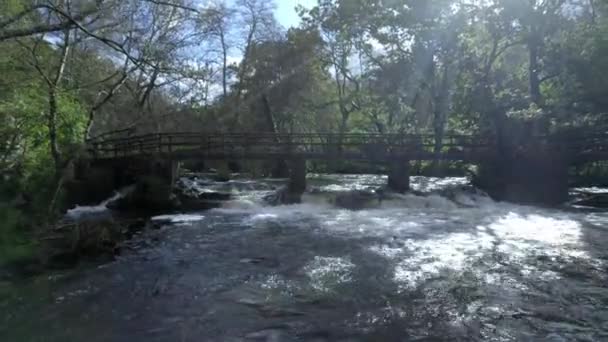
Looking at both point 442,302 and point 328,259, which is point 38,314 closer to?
point 328,259

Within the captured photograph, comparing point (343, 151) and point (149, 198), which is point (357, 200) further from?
point (149, 198)

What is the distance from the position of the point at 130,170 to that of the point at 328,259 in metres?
12.4

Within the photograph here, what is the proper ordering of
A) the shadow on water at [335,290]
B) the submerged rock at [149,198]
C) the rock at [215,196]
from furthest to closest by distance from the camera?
the rock at [215,196], the submerged rock at [149,198], the shadow on water at [335,290]

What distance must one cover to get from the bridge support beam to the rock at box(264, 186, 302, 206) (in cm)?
875

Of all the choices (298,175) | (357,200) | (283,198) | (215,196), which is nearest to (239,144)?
(215,196)

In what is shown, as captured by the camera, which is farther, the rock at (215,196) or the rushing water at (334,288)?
the rock at (215,196)

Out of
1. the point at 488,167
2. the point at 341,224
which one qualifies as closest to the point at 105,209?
the point at 341,224

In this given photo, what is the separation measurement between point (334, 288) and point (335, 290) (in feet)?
0.32

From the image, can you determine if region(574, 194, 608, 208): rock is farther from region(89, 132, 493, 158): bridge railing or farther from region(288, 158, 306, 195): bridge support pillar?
region(288, 158, 306, 195): bridge support pillar

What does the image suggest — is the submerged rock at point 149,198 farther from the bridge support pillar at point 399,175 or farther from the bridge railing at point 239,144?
the bridge support pillar at point 399,175

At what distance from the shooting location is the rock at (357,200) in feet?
53.5

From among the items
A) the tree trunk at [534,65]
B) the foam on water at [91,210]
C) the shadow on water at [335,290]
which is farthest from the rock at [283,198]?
the tree trunk at [534,65]

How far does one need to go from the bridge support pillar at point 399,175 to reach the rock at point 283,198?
4616mm

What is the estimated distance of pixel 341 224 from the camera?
12.7 metres
